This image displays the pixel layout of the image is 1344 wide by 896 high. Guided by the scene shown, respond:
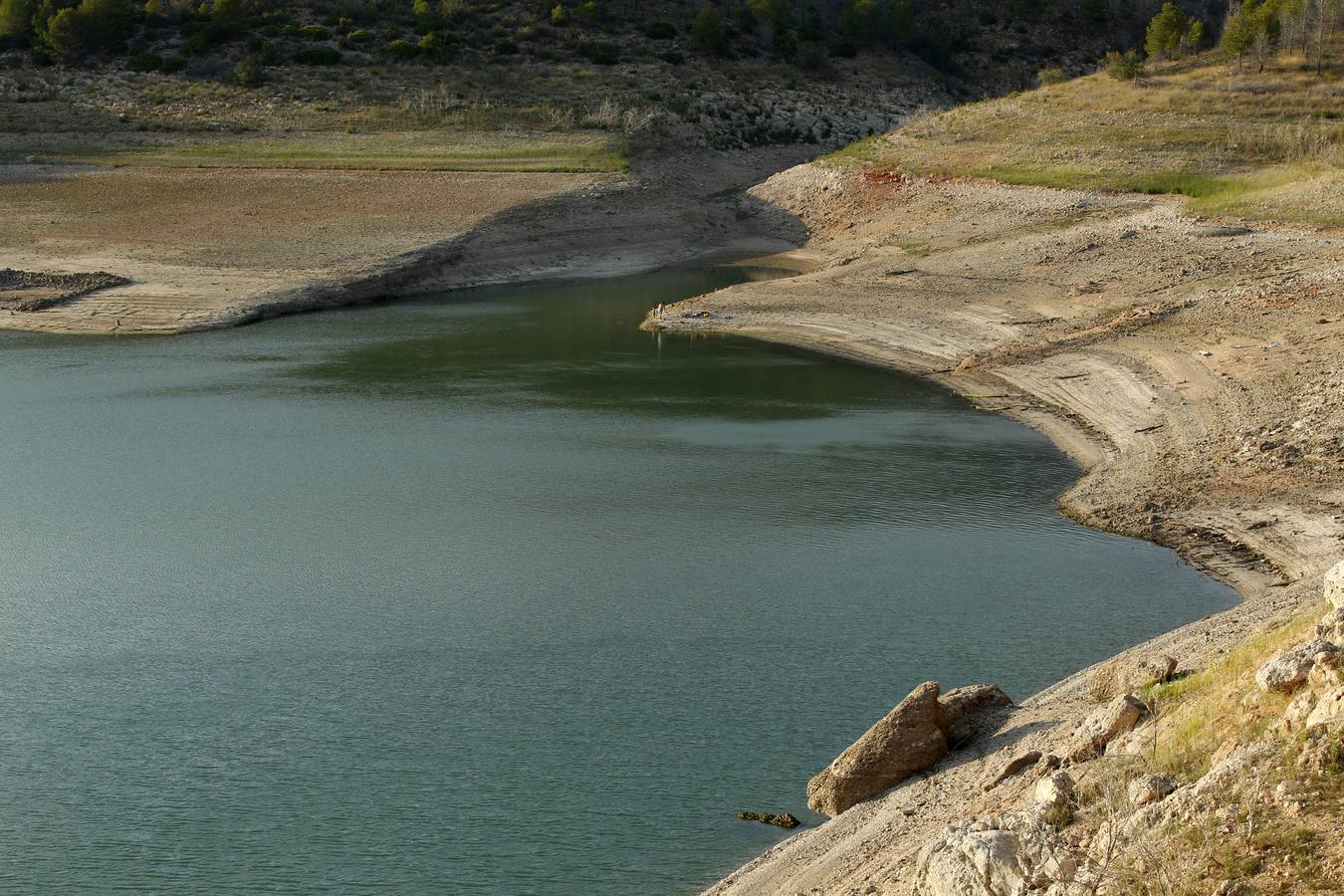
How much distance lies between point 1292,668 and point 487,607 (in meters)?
10.7

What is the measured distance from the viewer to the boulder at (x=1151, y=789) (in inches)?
344

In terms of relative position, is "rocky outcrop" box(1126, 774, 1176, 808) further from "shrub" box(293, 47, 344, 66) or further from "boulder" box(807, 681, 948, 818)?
"shrub" box(293, 47, 344, 66)

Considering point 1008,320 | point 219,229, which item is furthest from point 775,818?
point 219,229

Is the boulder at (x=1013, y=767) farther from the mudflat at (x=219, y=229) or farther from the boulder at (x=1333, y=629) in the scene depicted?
the mudflat at (x=219, y=229)

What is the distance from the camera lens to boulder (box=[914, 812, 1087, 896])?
26.3ft

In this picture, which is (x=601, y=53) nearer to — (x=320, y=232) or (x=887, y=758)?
(x=320, y=232)

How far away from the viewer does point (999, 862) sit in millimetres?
8289

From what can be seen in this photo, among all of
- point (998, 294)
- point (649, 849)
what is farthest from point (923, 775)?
point (998, 294)

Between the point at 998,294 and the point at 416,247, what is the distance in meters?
16.4

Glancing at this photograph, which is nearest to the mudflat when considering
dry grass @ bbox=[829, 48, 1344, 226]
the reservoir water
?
the reservoir water

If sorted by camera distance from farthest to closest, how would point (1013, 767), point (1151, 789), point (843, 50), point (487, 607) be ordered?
1. point (843, 50)
2. point (487, 607)
3. point (1013, 767)
4. point (1151, 789)

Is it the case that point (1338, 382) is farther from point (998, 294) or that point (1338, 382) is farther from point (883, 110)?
point (883, 110)

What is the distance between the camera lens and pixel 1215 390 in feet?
81.8

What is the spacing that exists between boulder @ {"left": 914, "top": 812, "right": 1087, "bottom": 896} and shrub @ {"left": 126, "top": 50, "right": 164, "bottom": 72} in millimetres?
58013
